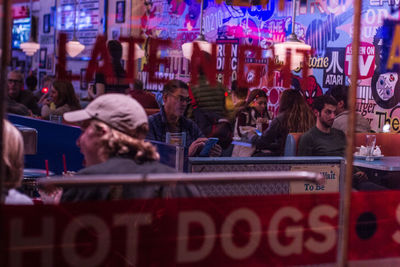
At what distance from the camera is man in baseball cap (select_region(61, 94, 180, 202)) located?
2211mm

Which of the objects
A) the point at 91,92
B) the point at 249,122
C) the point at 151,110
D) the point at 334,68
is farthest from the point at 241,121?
the point at 91,92

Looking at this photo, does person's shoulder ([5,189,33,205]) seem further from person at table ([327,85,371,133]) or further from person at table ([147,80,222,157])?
person at table ([327,85,371,133])

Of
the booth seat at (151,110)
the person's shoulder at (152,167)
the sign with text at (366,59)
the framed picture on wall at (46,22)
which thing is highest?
the framed picture on wall at (46,22)

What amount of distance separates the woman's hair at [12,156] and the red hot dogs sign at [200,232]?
0.09 meters

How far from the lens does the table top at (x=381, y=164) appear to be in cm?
510

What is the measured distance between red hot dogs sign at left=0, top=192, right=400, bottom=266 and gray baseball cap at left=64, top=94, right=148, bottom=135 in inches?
11.1

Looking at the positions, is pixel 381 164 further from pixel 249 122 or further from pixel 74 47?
pixel 74 47

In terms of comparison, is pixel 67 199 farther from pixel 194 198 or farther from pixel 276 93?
pixel 276 93

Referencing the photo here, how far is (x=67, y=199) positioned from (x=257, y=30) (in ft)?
17.6

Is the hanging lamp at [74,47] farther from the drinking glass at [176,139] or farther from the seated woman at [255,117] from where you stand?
the seated woman at [255,117]

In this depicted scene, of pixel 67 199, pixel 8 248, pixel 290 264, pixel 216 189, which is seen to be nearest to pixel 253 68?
pixel 216 189

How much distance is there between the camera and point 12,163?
79.1 inches

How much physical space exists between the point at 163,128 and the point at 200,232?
1.00 meters

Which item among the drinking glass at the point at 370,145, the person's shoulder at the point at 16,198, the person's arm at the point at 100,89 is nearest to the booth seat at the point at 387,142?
the drinking glass at the point at 370,145
